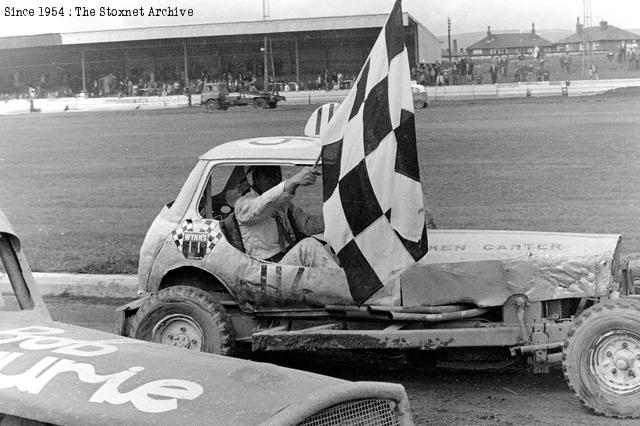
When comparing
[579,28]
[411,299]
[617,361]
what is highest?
[579,28]

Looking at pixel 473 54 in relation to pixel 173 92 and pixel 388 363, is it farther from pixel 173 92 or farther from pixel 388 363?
pixel 388 363

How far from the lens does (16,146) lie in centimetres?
1197

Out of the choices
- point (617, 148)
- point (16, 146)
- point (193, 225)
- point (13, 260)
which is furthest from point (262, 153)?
point (16, 146)

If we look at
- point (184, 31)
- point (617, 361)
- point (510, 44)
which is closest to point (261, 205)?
point (617, 361)

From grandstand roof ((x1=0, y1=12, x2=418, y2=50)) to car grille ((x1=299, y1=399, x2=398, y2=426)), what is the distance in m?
7.56

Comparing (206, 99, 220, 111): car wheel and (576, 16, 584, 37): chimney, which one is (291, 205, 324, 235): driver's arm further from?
Result: (206, 99, 220, 111): car wheel

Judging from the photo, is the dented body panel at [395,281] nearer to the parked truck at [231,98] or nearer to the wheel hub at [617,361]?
the wheel hub at [617,361]

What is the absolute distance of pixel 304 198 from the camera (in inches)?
332

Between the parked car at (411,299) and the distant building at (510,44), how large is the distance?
422 cm

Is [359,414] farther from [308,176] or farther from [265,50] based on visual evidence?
[265,50]

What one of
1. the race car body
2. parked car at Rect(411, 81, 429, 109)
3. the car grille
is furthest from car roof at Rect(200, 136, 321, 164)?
parked car at Rect(411, 81, 429, 109)

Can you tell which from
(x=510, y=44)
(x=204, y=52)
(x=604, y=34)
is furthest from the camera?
(x=204, y=52)

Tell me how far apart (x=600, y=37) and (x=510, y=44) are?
3.61ft

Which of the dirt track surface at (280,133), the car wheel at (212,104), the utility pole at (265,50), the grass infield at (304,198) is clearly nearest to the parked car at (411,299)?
the dirt track surface at (280,133)
